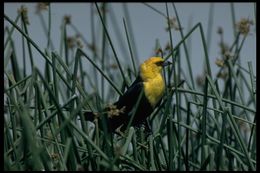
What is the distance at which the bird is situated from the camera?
3.30m

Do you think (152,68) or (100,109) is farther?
(152,68)

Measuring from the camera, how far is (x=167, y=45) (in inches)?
125

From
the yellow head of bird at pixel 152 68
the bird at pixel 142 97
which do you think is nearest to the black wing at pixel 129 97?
the bird at pixel 142 97

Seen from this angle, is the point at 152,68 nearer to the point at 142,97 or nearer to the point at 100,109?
the point at 142,97

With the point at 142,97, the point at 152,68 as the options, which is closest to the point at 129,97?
the point at 142,97

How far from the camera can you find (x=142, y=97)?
139 inches

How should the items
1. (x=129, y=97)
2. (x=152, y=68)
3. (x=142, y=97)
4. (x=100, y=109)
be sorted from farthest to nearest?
(x=152, y=68)
(x=142, y=97)
(x=129, y=97)
(x=100, y=109)

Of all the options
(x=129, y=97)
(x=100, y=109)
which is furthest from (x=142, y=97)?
(x=100, y=109)

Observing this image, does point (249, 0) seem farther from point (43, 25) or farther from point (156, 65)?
point (43, 25)

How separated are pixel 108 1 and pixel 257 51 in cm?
104

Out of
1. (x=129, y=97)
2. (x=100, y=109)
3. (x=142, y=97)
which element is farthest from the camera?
(x=142, y=97)

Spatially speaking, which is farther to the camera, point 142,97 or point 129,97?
point 142,97

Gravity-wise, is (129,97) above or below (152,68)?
below

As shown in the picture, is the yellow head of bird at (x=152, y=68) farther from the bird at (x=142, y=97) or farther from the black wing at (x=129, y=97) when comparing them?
the black wing at (x=129, y=97)
